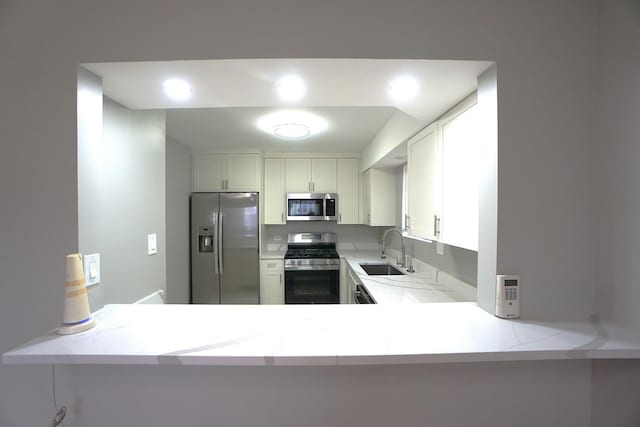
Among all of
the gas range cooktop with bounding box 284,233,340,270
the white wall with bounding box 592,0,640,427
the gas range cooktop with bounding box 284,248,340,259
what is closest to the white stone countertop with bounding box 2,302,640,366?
the white wall with bounding box 592,0,640,427

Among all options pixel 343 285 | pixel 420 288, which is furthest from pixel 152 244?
pixel 343 285

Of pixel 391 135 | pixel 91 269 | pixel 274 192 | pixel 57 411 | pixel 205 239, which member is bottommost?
pixel 57 411

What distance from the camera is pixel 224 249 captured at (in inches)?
127

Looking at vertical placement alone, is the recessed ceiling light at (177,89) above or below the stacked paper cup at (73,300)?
above

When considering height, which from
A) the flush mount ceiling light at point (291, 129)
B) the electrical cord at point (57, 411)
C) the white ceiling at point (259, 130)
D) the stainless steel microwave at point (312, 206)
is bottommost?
the electrical cord at point (57, 411)

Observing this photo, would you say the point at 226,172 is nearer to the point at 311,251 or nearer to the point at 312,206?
the point at 312,206

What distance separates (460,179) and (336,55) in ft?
2.93

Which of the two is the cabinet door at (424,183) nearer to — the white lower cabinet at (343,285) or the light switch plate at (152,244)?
the white lower cabinet at (343,285)

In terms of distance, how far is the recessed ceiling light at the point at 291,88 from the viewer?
42.3 inches

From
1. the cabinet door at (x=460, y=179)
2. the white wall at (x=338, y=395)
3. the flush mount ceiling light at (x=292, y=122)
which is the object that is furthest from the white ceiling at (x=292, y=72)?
the white wall at (x=338, y=395)

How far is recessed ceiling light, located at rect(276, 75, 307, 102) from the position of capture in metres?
1.08

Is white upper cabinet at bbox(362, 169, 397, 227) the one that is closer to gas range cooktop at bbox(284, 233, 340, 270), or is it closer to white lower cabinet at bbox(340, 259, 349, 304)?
white lower cabinet at bbox(340, 259, 349, 304)

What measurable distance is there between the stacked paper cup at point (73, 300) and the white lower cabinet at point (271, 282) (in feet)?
8.32

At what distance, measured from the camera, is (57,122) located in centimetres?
95
